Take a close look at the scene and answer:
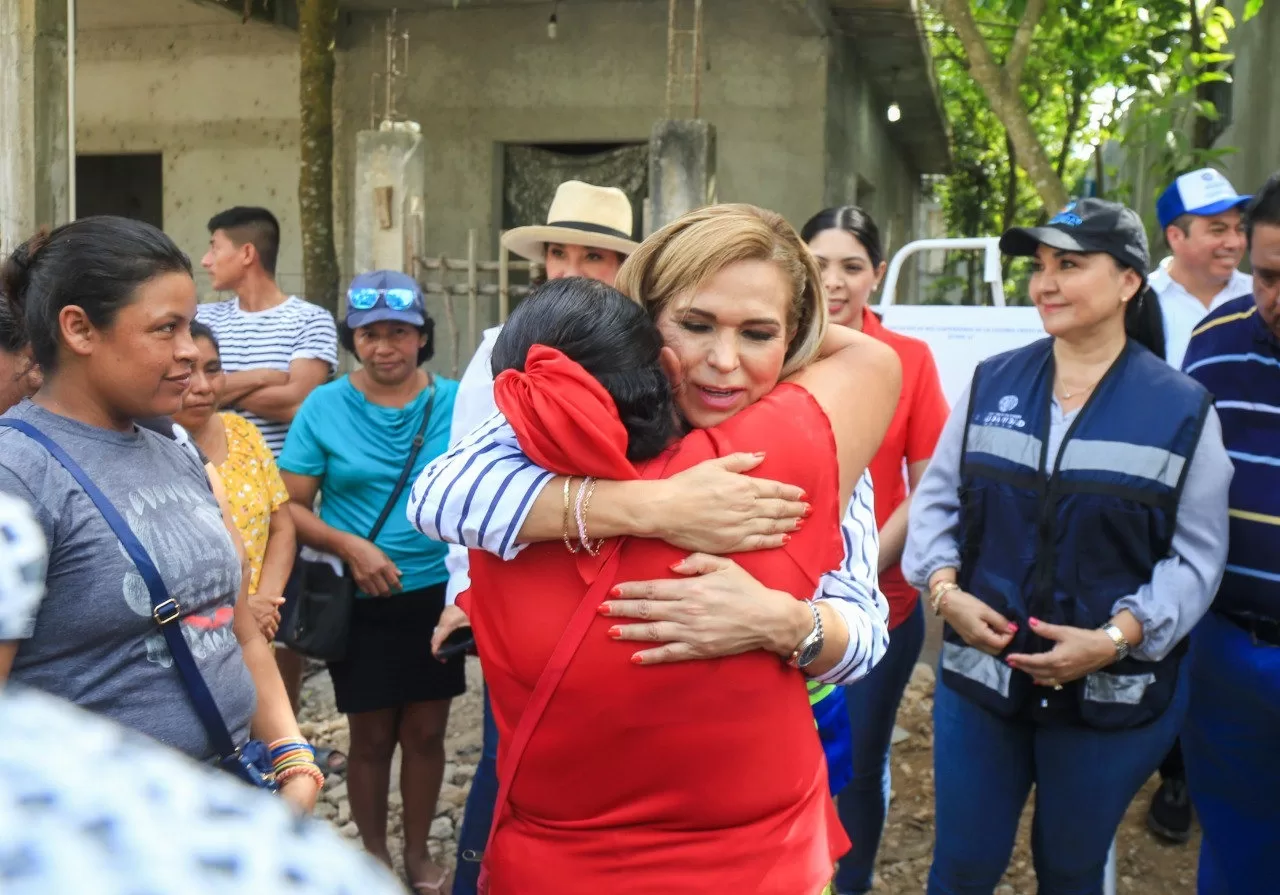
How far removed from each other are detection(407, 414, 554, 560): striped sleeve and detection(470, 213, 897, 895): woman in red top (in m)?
0.05

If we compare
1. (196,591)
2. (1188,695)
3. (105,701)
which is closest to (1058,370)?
(1188,695)

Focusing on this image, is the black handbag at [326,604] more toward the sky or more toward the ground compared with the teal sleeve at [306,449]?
more toward the ground

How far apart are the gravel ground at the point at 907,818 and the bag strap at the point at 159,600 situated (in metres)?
2.50

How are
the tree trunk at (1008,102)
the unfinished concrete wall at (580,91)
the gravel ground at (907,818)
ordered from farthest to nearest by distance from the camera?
the unfinished concrete wall at (580,91) → the tree trunk at (1008,102) → the gravel ground at (907,818)

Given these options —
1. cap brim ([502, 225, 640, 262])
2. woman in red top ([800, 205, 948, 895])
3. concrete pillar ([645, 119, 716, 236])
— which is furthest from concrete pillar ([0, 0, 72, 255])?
woman in red top ([800, 205, 948, 895])

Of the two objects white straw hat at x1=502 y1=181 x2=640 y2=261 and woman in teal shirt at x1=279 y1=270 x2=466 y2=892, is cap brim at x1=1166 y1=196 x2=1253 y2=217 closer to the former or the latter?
white straw hat at x1=502 y1=181 x2=640 y2=261

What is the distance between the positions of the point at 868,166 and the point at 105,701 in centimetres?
1133

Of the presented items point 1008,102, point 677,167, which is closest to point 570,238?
point 677,167

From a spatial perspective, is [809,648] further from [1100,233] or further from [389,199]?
[389,199]

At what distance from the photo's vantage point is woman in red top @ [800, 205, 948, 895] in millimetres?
3451

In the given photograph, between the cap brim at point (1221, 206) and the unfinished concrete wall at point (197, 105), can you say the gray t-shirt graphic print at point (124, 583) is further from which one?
the unfinished concrete wall at point (197, 105)

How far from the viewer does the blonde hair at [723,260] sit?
178cm

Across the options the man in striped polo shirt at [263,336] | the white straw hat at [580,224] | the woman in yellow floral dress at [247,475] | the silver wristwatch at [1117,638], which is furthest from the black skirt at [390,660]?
the silver wristwatch at [1117,638]

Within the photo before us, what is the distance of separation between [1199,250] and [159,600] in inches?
165
